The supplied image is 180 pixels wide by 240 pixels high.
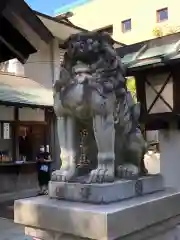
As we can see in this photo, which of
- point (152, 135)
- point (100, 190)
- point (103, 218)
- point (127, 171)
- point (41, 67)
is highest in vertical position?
point (41, 67)

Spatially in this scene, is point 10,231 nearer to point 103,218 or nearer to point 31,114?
point 103,218

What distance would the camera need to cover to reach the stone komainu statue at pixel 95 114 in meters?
2.52

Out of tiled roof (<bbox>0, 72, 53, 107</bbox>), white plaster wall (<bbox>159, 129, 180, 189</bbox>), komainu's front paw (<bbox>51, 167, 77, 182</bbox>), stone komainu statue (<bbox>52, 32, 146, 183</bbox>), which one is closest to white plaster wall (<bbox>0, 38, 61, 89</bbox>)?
tiled roof (<bbox>0, 72, 53, 107</bbox>)

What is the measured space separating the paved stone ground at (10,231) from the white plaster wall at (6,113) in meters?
4.10

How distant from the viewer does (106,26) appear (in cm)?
3111

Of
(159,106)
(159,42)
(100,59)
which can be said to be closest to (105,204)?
(100,59)

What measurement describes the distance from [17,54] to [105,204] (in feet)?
15.7

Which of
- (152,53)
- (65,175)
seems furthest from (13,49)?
(65,175)

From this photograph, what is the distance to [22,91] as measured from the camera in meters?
11.9

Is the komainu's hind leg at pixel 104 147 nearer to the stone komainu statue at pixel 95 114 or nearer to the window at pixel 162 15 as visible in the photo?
the stone komainu statue at pixel 95 114

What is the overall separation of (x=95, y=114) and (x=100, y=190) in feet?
1.71

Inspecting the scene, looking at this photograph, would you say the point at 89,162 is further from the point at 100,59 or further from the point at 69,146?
the point at 100,59

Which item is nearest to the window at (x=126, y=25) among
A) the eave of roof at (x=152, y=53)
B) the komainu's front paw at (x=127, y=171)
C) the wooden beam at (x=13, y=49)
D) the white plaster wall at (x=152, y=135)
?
the white plaster wall at (x=152, y=135)

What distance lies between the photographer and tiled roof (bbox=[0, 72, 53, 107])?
34.5 ft
